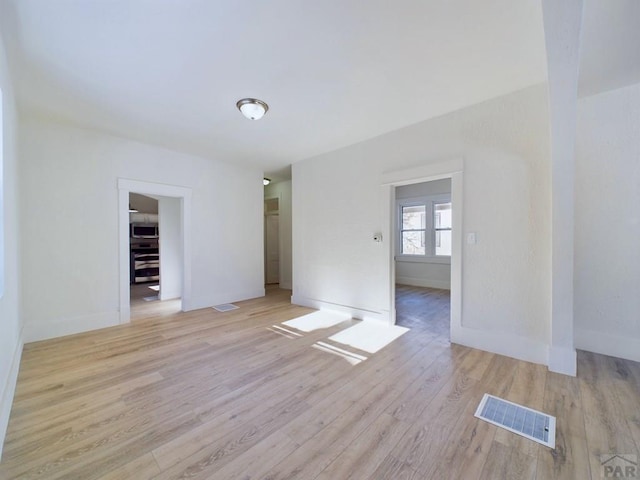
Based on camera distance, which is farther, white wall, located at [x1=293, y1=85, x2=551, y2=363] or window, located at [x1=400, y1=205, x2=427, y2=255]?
window, located at [x1=400, y1=205, x2=427, y2=255]

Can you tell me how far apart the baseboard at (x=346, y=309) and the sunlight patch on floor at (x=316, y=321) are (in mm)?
99

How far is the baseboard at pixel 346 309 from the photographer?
3.95 m

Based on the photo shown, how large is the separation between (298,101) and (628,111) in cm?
332

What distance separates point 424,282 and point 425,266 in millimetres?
415

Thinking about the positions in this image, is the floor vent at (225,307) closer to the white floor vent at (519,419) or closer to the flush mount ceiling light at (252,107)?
the flush mount ceiling light at (252,107)

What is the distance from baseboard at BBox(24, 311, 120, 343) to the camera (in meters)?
3.30

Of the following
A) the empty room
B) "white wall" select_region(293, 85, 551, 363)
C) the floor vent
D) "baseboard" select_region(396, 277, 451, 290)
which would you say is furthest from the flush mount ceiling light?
"baseboard" select_region(396, 277, 451, 290)

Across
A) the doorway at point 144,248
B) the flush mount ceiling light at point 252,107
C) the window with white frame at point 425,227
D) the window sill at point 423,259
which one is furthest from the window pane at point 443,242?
the doorway at point 144,248

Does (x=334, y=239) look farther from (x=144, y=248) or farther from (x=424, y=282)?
(x=144, y=248)

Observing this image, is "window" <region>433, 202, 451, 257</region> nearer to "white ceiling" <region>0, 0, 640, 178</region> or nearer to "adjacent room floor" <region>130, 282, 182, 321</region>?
"white ceiling" <region>0, 0, 640, 178</region>

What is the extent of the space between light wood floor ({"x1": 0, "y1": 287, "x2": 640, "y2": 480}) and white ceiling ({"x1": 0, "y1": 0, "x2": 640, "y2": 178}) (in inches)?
107

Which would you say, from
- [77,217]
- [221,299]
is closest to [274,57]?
[77,217]

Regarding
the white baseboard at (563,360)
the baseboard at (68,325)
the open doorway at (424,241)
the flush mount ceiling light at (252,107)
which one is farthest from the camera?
the open doorway at (424,241)

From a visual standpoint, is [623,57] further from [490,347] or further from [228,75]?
[228,75]
